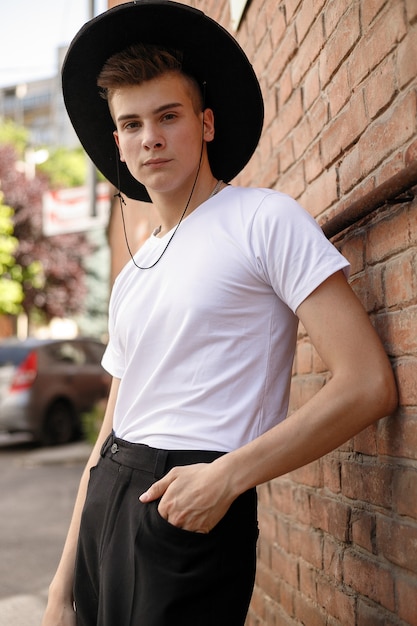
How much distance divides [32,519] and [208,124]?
5.60m

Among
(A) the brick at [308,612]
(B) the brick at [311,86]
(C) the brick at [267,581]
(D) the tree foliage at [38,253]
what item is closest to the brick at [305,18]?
(B) the brick at [311,86]

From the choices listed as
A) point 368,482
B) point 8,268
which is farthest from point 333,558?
point 8,268

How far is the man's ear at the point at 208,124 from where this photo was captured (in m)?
1.98

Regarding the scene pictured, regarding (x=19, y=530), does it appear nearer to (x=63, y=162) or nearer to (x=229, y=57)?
(x=229, y=57)

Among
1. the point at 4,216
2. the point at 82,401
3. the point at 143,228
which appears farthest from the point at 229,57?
the point at 4,216

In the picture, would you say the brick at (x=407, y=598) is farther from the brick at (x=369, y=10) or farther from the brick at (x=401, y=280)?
the brick at (x=369, y=10)

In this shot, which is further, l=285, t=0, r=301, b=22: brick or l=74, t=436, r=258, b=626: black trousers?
l=285, t=0, r=301, b=22: brick

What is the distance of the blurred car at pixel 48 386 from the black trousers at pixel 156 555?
9.79m

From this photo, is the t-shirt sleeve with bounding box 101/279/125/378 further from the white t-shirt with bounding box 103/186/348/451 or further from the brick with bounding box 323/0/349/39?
the brick with bounding box 323/0/349/39

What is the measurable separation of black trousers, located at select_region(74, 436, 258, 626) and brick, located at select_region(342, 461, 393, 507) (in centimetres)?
31

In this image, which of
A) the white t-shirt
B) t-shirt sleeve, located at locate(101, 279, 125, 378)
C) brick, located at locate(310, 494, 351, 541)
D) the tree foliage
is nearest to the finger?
the white t-shirt

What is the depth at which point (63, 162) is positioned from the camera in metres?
52.9

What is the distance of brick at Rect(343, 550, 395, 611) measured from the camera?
1738 millimetres

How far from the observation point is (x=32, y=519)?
22.4 feet
